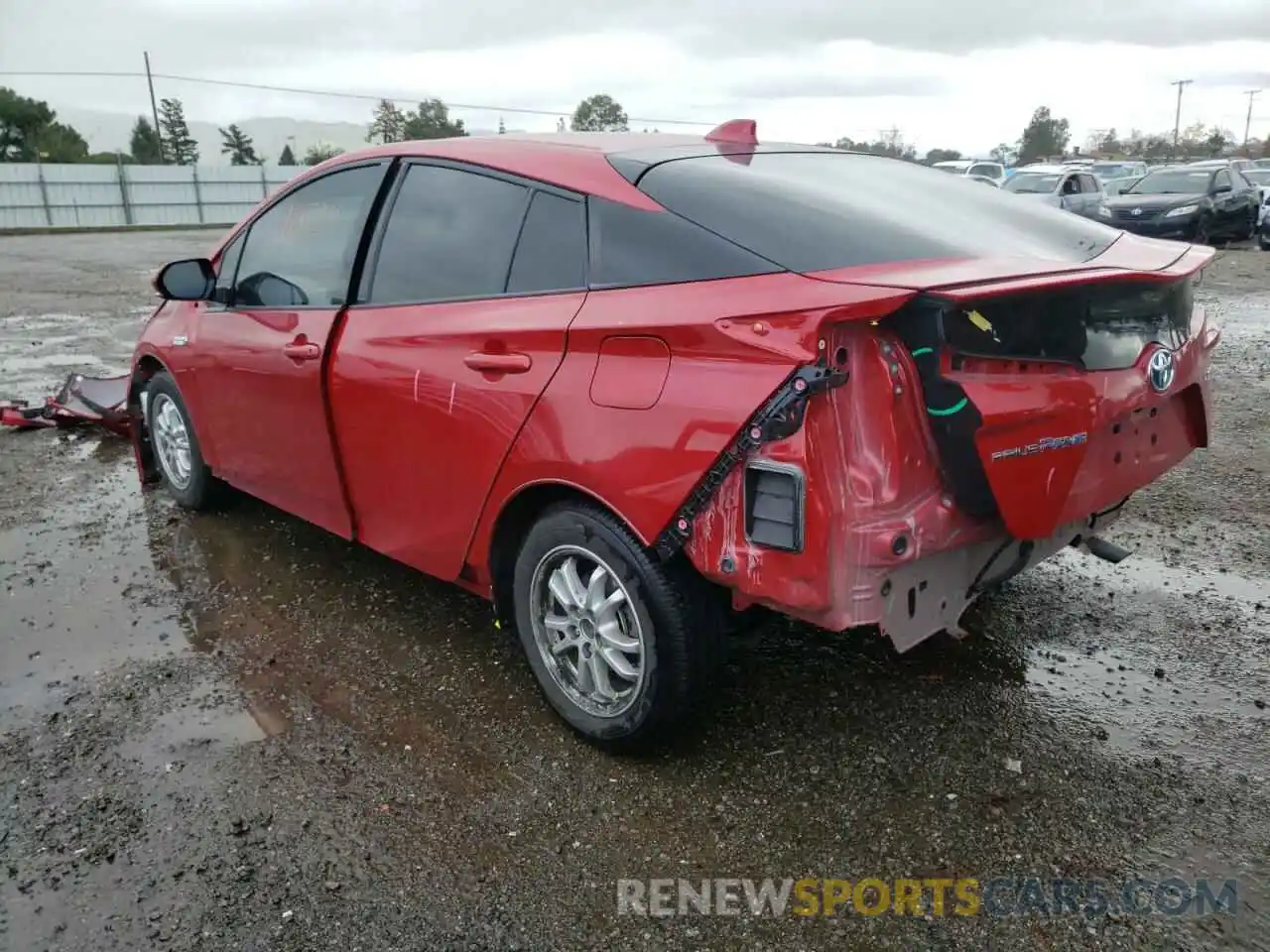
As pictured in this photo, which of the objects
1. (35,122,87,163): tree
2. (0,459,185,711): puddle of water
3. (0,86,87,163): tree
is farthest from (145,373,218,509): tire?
(0,86,87,163): tree

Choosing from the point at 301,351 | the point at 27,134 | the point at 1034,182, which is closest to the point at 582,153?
the point at 301,351

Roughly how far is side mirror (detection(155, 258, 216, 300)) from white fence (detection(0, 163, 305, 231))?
32.2 metres

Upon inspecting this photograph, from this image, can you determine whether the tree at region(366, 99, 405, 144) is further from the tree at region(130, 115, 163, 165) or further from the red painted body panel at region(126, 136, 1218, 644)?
the red painted body panel at region(126, 136, 1218, 644)

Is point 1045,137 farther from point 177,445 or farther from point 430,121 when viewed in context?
point 177,445

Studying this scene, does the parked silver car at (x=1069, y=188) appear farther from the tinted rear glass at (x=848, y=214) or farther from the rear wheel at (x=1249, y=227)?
the tinted rear glass at (x=848, y=214)

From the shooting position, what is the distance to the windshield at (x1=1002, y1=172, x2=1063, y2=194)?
1997 cm

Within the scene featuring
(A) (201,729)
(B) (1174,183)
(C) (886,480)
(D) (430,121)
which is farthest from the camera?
(D) (430,121)

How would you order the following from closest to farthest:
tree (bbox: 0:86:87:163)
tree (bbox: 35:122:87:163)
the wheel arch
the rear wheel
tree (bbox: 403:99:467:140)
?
the wheel arch → the rear wheel → tree (bbox: 35:122:87:163) → tree (bbox: 0:86:87:163) → tree (bbox: 403:99:467:140)

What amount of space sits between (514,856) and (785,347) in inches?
57.2

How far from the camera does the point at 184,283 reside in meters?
4.28

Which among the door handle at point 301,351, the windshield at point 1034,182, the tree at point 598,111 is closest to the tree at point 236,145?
the tree at point 598,111

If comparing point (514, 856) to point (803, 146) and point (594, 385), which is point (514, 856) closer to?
point (594, 385)

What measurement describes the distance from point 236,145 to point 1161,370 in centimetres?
7595

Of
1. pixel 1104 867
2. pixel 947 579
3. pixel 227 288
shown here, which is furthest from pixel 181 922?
pixel 227 288
